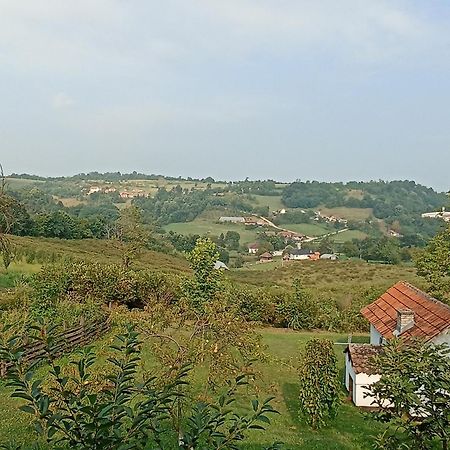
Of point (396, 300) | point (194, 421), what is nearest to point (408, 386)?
point (194, 421)

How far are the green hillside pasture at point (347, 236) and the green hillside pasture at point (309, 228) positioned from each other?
11.5 feet

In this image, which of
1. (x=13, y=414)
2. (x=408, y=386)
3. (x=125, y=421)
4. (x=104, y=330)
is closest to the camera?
(x=125, y=421)

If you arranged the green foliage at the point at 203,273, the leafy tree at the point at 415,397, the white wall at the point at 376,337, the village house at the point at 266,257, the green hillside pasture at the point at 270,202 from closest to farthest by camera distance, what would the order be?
the leafy tree at the point at 415,397
the white wall at the point at 376,337
the green foliage at the point at 203,273
the village house at the point at 266,257
the green hillside pasture at the point at 270,202

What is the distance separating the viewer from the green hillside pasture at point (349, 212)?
103m

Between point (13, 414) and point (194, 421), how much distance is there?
1165 cm

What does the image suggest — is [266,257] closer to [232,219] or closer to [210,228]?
[210,228]

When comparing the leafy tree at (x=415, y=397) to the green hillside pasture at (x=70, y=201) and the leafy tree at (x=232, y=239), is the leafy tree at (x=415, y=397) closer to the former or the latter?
the leafy tree at (x=232, y=239)

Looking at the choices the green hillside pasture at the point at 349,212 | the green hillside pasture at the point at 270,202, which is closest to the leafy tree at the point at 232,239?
the green hillside pasture at the point at 270,202

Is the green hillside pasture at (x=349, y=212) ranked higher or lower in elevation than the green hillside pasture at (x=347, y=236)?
higher

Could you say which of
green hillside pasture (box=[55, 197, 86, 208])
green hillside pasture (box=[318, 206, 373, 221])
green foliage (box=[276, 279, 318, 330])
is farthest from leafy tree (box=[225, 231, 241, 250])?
green foliage (box=[276, 279, 318, 330])

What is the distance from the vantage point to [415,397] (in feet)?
14.8

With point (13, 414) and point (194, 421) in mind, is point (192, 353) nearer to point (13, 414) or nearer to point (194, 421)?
point (13, 414)

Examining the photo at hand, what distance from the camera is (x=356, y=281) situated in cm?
4297

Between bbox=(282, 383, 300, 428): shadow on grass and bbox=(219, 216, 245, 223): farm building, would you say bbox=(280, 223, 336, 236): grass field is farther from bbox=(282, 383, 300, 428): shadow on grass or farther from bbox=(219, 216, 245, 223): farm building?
bbox=(282, 383, 300, 428): shadow on grass
